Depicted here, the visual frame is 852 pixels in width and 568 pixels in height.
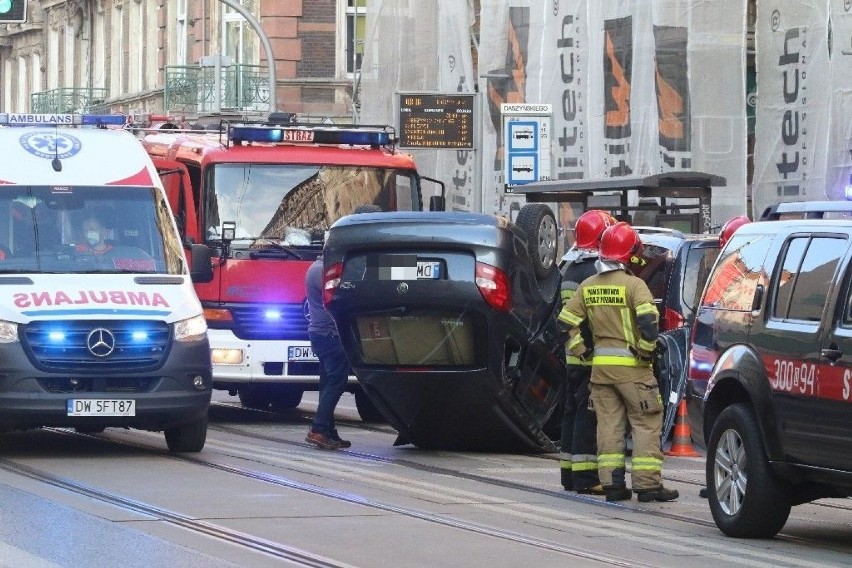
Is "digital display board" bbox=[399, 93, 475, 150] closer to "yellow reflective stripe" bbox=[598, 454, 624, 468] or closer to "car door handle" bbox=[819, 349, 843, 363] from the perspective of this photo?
"yellow reflective stripe" bbox=[598, 454, 624, 468]

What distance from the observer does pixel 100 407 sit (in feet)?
46.2

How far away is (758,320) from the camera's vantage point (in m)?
11.0

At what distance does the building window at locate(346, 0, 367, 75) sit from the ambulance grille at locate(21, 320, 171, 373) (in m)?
32.0

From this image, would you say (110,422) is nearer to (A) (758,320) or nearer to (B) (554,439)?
(B) (554,439)

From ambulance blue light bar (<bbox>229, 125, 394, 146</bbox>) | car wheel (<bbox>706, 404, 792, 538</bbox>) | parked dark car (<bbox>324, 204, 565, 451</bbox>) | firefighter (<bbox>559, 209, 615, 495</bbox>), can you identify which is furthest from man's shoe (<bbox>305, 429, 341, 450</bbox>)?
car wheel (<bbox>706, 404, 792, 538</bbox>)

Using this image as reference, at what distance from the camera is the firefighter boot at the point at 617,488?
41.0ft

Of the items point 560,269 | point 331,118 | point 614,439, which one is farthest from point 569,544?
point 331,118

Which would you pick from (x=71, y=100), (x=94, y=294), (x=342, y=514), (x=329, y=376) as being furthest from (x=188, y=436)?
(x=71, y=100)

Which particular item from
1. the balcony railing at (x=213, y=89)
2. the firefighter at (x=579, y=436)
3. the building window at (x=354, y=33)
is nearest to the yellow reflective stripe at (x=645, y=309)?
the firefighter at (x=579, y=436)

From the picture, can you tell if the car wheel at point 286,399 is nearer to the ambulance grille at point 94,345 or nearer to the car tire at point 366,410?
the car tire at point 366,410

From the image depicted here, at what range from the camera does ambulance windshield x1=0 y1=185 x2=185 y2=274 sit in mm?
14812

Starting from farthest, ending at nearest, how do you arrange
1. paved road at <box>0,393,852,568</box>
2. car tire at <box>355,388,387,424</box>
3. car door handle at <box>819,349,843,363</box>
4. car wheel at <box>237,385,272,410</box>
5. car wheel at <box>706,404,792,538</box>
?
car wheel at <box>237,385,272,410</box> → car tire at <box>355,388,387,424</box> → car wheel at <box>706,404,792,538</box> → car door handle at <box>819,349,843,363</box> → paved road at <box>0,393,852,568</box>

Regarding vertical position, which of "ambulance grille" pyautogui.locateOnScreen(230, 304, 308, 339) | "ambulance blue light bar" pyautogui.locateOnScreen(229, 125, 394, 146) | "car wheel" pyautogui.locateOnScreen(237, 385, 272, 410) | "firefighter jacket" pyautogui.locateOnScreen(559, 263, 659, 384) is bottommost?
"car wheel" pyautogui.locateOnScreen(237, 385, 272, 410)

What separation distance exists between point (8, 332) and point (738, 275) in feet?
17.4
